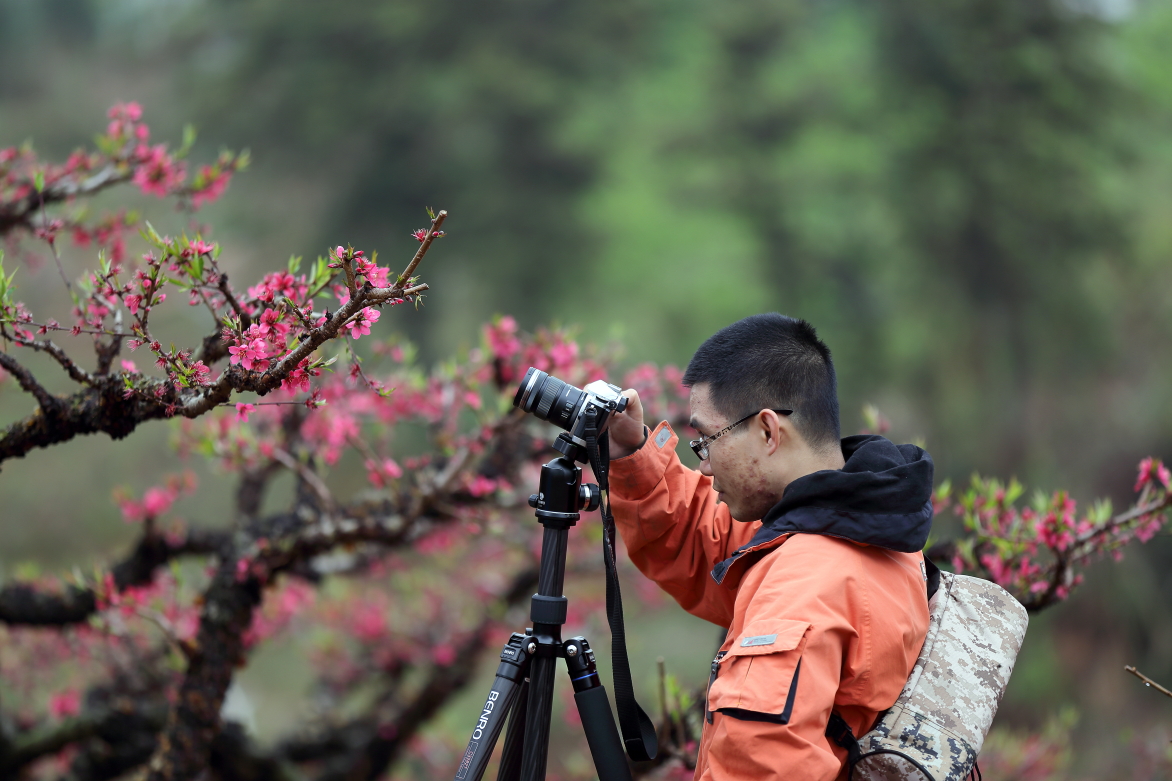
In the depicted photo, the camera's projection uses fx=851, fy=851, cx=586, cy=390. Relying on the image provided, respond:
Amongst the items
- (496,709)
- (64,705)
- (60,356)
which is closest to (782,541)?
(496,709)

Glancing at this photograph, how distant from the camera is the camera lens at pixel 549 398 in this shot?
1711 mm

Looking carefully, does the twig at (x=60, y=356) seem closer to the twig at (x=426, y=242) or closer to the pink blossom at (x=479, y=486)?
the twig at (x=426, y=242)

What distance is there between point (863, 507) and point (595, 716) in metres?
0.65

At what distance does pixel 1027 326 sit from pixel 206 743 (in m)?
10.7

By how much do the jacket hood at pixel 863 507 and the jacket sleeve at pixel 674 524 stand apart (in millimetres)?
286

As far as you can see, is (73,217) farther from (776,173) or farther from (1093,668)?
(776,173)

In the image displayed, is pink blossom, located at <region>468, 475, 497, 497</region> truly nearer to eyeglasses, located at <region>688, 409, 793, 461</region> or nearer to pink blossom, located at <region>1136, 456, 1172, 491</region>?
eyeglasses, located at <region>688, 409, 793, 461</region>

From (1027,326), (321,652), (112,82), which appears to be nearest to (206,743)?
(321,652)

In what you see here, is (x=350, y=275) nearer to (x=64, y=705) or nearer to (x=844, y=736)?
(x=844, y=736)

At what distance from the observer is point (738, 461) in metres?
1.67

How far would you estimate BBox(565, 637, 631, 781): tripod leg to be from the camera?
5.32ft

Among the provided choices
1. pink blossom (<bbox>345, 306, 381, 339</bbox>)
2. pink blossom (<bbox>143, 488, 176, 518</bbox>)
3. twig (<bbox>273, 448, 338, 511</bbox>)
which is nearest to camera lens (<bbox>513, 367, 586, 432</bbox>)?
pink blossom (<bbox>345, 306, 381, 339</bbox>)

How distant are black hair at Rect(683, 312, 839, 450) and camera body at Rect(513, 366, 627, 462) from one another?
0.19 m

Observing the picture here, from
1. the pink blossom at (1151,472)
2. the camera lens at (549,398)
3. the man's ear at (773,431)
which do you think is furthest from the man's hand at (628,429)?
the pink blossom at (1151,472)
